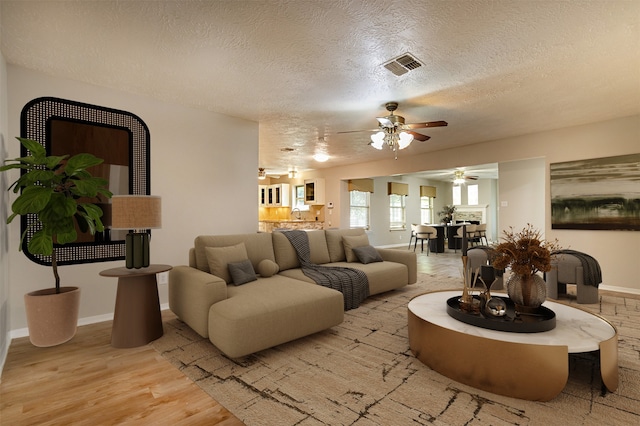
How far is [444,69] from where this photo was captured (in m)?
3.09

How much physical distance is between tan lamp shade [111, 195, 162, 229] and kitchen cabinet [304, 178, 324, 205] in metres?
6.92

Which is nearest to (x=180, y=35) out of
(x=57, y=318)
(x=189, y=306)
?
(x=189, y=306)

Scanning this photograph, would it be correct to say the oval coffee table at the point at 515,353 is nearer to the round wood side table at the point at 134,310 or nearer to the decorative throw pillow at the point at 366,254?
the decorative throw pillow at the point at 366,254

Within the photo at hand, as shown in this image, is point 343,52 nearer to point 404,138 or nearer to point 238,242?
point 404,138

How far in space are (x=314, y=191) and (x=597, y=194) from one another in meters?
6.52

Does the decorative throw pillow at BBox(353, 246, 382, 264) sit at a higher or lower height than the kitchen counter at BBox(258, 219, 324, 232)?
lower

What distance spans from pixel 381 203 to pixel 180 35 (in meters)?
8.97

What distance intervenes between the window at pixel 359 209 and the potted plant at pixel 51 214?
771 centimetres

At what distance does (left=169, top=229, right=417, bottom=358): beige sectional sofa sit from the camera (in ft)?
7.64

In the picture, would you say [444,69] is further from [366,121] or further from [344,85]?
[366,121]

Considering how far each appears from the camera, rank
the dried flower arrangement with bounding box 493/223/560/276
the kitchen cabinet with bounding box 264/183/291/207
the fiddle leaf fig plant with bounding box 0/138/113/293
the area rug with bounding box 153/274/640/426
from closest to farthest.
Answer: the area rug with bounding box 153/274/640/426
the dried flower arrangement with bounding box 493/223/560/276
the fiddle leaf fig plant with bounding box 0/138/113/293
the kitchen cabinet with bounding box 264/183/291/207

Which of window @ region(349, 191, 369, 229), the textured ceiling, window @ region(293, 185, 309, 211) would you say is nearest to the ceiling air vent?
the textured ceiling

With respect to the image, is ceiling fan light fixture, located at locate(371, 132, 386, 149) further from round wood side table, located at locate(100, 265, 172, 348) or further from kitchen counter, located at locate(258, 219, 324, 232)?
kitchen counter, located at locate(258, 219, 324, 232)

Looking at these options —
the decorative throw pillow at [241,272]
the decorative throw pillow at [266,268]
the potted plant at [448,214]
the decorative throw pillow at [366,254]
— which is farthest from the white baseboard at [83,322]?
the potted plant at [448,214]
